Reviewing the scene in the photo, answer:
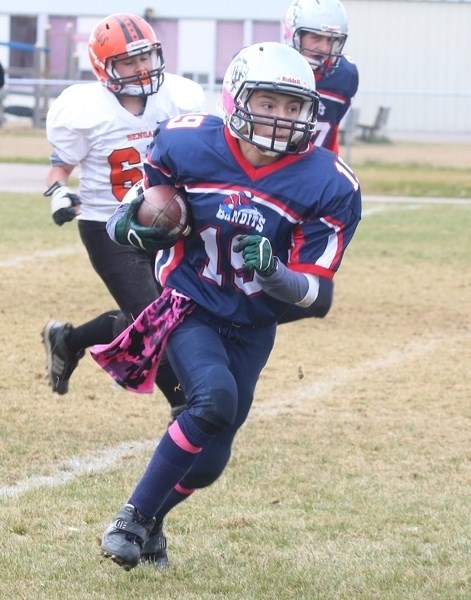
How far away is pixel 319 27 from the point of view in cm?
639

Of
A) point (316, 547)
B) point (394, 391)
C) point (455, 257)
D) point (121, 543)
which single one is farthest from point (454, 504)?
point (455, 257)

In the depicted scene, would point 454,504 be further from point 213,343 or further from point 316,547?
point 213,343

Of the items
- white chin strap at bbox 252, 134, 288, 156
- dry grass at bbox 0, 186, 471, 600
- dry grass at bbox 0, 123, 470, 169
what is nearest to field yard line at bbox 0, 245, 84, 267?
dry grass at bbox 0, 186, 471, 600

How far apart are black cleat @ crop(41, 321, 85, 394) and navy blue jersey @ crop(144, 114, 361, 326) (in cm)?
195

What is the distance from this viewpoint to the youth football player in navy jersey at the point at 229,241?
3689 millimetres

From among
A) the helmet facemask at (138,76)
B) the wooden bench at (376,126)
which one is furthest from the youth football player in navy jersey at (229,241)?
the wooden bench at (376,126)

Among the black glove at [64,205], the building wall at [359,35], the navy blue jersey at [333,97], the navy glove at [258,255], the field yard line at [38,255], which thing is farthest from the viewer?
the building wall at [359,35]

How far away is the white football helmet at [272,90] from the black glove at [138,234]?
1.21ft

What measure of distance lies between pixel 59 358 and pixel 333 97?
2.08 m

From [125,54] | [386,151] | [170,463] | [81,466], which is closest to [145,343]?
[170,463]

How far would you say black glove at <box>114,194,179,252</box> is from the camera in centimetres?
378

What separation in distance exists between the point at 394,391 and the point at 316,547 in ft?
7.96

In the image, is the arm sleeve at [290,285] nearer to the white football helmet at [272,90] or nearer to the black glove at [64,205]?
the white football helmet at [272,90]

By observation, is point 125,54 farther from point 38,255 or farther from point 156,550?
point 38,255
